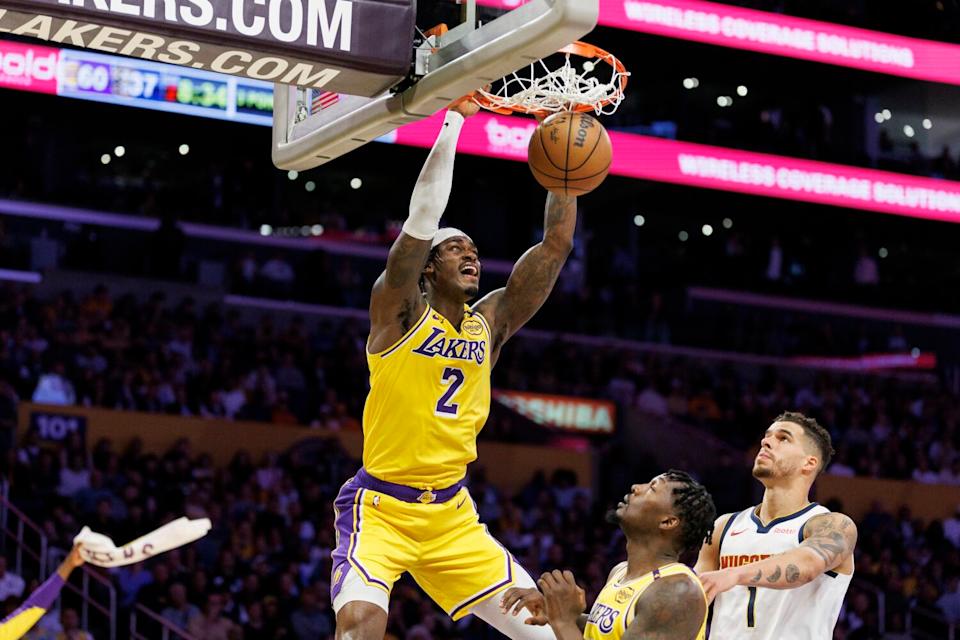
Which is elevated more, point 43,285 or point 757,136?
point 757,136

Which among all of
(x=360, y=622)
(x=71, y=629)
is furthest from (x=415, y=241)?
(x=71, y=629)

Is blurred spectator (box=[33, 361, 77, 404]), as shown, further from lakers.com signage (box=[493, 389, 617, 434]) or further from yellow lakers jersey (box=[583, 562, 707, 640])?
yellow lakers jersey (box=[583, 562, 707, 640])

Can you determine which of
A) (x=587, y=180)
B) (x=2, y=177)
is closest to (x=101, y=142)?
(x=2, y=177)

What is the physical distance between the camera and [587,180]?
6402 mm

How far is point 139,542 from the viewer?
702 cm

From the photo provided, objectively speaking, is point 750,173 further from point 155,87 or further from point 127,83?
point 127,83

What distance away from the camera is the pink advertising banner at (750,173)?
60.3ft

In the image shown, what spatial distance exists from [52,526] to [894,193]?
13.0m

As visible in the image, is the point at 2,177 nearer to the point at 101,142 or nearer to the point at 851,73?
the point at 101,142

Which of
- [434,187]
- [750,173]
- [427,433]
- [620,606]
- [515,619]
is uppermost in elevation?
[750,173]

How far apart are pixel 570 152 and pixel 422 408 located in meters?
1.29

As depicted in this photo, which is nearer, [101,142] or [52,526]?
[52,526]

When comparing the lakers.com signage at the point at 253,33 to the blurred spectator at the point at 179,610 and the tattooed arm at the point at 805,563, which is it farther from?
the blurred spectator at the point at 179,610

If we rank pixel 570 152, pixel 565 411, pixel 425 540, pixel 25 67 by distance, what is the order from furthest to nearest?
pixel 565 411 → pixel 25 67 → pixel 570 152 → pixel 425 540
